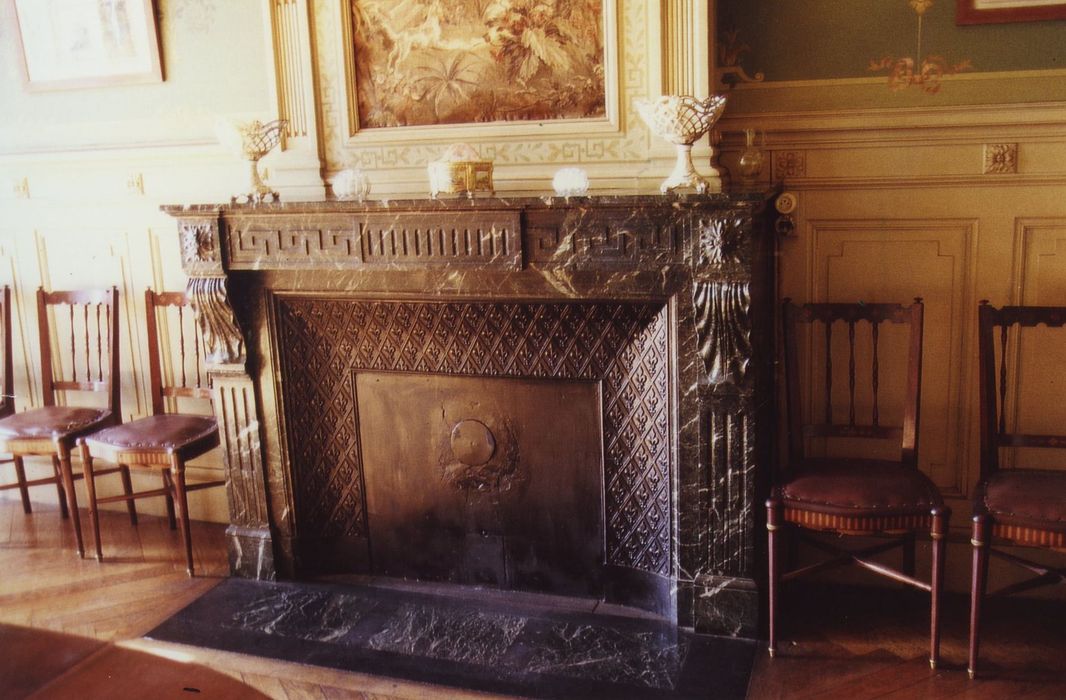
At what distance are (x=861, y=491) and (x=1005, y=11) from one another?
1503 millimetres

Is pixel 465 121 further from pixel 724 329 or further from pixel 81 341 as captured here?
pixel 81 341

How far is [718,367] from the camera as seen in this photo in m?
2.72

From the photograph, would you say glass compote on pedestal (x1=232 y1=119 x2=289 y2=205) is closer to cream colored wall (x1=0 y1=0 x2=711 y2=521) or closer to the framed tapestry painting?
cream colored wall (x1=0 y1=0 x2=711 y2=521)

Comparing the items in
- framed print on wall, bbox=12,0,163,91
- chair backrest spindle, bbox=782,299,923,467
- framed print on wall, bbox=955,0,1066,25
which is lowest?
chair backrest spindle, bbox=782,299,923,467

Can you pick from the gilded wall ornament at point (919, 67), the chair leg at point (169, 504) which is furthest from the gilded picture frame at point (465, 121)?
the chair leg at point (169, 504)

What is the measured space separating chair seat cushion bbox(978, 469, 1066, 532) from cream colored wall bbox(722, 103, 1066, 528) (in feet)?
1.35

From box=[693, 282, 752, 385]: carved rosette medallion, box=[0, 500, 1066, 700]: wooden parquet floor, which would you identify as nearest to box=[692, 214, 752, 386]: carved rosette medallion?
box=[693, 282, 752, 385]: carved rosette medallion

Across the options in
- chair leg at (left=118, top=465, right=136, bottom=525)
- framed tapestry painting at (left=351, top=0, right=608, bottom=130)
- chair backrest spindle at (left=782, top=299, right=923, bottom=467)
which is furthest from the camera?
chair leg at (left=118, top=465, right=136, bottom=525)

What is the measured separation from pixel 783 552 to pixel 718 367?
0.90m

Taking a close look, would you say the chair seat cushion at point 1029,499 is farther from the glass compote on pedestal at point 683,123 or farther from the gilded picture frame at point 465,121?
the gilded picture frame at point 465,121

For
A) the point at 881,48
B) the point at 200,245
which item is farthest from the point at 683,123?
the point at 200,245

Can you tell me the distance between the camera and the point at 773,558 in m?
2.74

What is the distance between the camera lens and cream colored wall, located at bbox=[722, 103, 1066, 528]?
2867 mm

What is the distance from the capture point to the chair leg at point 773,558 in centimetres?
271
